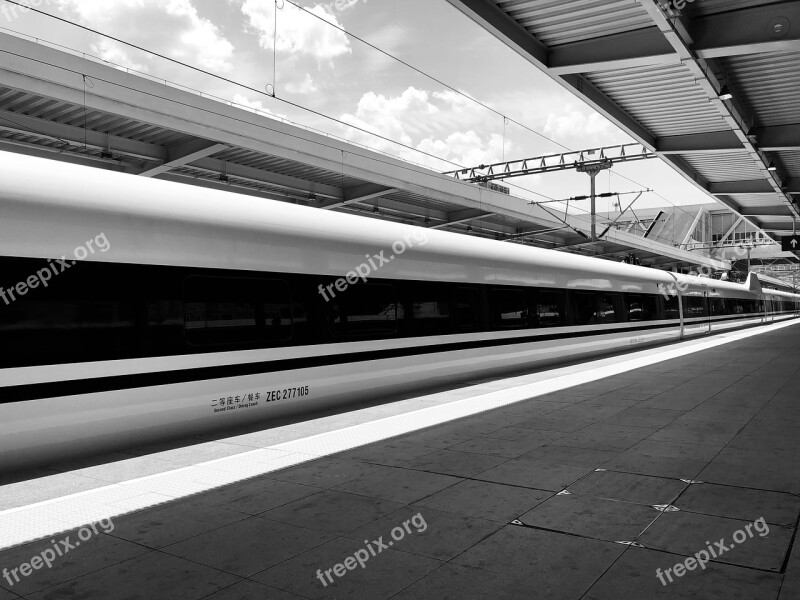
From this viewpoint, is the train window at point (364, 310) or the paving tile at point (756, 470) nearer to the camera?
the paving tile at point (756, 470)

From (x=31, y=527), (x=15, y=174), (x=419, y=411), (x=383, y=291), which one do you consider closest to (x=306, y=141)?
(x=383, y=291)

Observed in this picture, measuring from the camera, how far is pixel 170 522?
406 cm

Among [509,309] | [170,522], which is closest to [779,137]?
[509,309]

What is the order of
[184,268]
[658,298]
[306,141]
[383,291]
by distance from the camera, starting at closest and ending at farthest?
[184,268] < [383,291] < [306,141] < [658,298]

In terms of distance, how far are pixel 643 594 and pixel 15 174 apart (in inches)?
213

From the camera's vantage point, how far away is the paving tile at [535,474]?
4781mm

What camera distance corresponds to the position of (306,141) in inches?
527

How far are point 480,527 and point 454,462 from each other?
1539 millimetres

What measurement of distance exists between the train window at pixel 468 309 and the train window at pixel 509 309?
0.58 meters

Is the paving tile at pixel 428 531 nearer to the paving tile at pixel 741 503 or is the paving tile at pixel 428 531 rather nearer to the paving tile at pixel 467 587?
the paving tile at pixel 467 587

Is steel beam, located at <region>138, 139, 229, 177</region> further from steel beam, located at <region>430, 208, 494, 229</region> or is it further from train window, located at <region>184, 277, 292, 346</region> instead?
steel beam, located at <region>430, 208, 494, 229</region>

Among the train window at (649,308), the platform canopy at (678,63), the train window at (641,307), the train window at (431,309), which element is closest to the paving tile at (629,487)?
the train window at (431,309)

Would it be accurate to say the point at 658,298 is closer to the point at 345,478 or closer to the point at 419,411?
the point at 419,411

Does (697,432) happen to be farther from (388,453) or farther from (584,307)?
(584,307)
